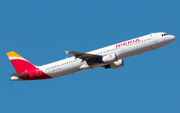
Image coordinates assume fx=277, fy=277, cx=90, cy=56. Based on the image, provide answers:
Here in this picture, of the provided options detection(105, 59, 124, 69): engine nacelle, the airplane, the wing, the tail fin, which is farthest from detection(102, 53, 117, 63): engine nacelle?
the tail fin

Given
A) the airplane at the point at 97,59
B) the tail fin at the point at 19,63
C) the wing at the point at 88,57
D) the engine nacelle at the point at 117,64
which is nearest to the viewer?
the wing at the point at 88,57

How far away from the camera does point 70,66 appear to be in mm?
55375

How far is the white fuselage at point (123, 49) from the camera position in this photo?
53.6 metres

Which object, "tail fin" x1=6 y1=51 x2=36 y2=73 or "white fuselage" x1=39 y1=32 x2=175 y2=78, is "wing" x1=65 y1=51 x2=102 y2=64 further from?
"tail fin" x1=6 y1=51 x2=36 y2=73

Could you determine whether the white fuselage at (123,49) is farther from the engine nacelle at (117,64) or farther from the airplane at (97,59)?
the engine nacelle at (117,64)

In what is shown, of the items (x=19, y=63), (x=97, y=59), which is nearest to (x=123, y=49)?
(x=97, y=59)

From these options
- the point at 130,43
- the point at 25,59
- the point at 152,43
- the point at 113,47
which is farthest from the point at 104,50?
the point at 25,59

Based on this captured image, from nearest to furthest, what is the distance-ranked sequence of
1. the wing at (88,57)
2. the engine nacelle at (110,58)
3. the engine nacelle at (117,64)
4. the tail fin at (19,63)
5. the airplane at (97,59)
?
the wing at (88,57), the engine nacelle at (110,58), the airplane at (97,59), the engine nacelle at (117,64), the tail fin at (19,63)

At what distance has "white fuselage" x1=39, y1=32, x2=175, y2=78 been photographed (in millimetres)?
53594

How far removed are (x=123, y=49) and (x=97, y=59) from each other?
5.41m

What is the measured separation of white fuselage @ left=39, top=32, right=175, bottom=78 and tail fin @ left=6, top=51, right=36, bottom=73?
579 centimetres

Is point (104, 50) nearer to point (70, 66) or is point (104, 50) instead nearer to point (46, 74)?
point (70, 66)

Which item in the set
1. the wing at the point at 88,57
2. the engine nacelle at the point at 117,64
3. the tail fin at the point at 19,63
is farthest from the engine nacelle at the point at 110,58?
the tail fin at the point at 19,63

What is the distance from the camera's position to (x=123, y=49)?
5356cm
